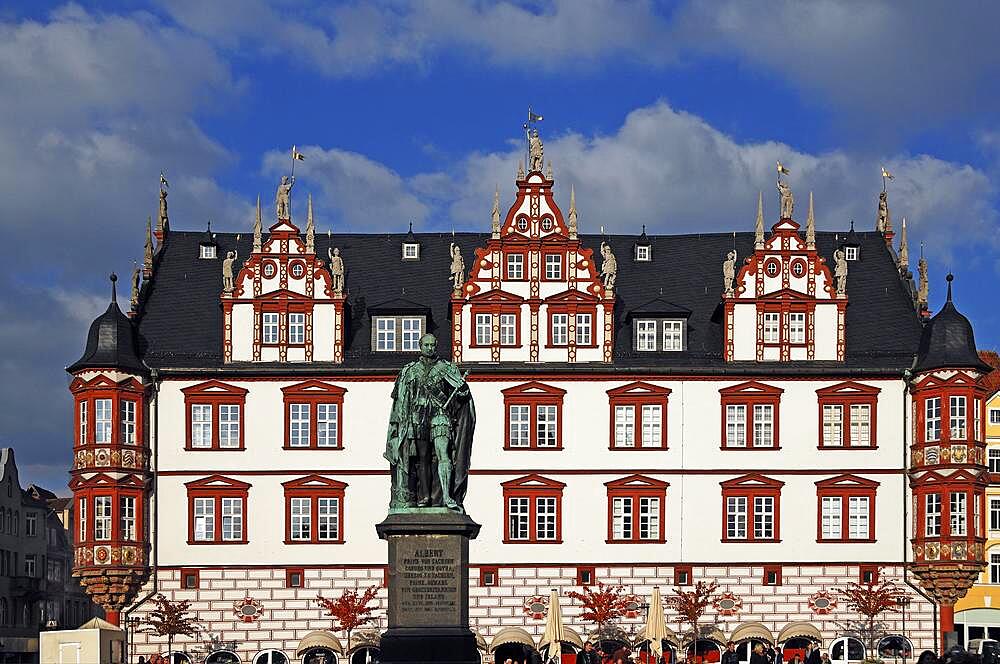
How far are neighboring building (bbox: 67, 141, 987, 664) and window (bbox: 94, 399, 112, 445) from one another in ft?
0.28

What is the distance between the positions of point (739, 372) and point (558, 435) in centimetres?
732

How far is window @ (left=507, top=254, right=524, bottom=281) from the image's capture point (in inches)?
2840

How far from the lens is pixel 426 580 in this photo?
37312mm

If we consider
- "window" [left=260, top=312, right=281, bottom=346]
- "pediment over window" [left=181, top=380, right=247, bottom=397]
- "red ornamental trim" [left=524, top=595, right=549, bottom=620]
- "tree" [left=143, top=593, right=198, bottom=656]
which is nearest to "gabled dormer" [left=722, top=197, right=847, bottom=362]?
"red ornamental trim" [left=524, top=595, right=549, bottom=620]

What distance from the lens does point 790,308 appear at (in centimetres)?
7244

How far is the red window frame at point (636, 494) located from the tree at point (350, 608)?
30.6ft

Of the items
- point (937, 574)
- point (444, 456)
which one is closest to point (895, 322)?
point (937, 574)

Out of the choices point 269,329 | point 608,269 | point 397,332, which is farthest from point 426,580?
point 397,332

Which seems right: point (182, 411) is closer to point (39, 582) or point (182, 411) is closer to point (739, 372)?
point (739, 372)

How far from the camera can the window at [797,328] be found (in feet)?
238

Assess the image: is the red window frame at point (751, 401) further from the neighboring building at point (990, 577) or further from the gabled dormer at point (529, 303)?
the neighboring building at point (990, 577)

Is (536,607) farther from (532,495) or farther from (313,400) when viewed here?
(313,400)

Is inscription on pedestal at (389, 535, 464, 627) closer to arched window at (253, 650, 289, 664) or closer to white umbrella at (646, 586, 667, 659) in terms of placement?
white umbrella at (646, 586, 667, 659)

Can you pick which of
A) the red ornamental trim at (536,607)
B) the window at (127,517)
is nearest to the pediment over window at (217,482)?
the window at (127,517)
